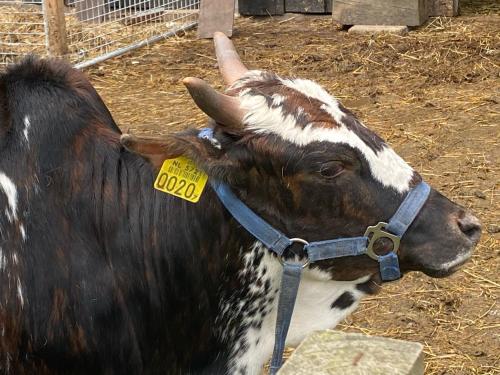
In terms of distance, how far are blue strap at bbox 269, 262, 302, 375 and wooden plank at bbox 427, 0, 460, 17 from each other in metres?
7.75

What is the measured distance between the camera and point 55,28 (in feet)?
29.5

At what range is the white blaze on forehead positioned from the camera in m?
2.96

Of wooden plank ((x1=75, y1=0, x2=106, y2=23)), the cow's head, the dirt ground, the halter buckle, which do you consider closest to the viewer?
the cow's head

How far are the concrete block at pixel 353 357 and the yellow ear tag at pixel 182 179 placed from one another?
0.87 metres

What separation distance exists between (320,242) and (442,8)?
25.8ft

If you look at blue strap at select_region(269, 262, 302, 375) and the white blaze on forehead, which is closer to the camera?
the white blaze on forehead

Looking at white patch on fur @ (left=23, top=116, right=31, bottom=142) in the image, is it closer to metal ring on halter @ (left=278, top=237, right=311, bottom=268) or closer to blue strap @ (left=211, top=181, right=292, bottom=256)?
blue strap @ (left=211, top=181, right=292, bottom=256)

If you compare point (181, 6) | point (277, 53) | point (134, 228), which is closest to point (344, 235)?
point (134, 228)

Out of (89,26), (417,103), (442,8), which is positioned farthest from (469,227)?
(89,26)

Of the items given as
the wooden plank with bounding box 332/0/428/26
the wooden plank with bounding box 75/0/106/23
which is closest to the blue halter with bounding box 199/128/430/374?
the wooden plank with bounding box 332/0/428/26

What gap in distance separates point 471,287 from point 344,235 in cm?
208

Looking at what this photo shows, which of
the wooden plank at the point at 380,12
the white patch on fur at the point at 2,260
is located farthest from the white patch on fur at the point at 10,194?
the wooden plank at the point at 380,12

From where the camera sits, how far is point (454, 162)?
252 inches

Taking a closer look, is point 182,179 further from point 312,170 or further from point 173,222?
point 312,170
